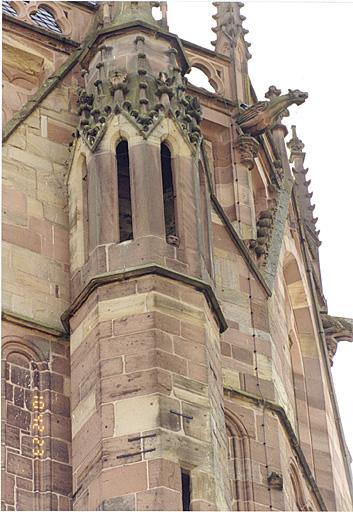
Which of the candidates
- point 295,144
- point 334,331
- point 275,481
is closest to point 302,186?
point 295,144

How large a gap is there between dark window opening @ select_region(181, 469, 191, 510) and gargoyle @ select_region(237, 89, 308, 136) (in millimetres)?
6310

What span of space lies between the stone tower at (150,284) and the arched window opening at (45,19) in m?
0.02

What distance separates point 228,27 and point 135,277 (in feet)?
20.6

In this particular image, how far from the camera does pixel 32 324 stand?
28.1 meters

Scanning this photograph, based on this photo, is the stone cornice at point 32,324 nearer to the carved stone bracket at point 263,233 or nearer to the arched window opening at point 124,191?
the arched window opening at point 124,191

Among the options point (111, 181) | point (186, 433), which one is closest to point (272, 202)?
point (111, 181)

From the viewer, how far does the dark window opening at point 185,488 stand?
26062mm

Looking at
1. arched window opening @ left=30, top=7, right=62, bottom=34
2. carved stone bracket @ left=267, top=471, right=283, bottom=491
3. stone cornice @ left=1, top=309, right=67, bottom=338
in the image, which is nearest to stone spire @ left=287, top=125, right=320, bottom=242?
arched window opening @ left=30, top=7, right=62, bottom=34

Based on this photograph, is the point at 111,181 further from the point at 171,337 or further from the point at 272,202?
the point at 272,202

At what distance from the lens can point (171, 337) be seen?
27219 mm

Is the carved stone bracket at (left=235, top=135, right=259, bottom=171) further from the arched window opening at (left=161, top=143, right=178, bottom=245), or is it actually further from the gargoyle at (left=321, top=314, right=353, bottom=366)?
the arched window opening at (left=161, top=143, right=178, bottom=245)

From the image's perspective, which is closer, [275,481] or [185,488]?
[185,488]

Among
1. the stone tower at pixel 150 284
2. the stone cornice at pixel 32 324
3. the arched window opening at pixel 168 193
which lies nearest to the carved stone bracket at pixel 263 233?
the stone tower at pixel 150 284

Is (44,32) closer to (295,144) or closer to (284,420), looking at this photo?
(284,420)
